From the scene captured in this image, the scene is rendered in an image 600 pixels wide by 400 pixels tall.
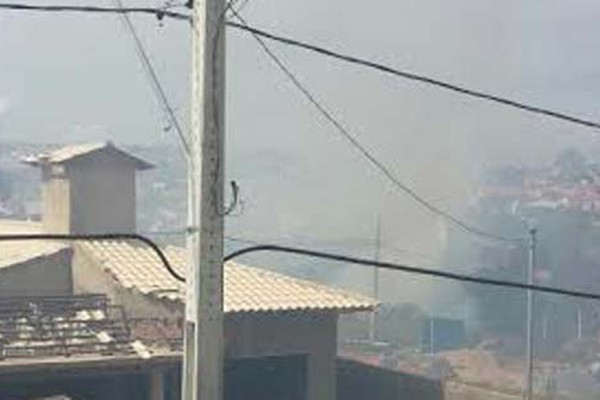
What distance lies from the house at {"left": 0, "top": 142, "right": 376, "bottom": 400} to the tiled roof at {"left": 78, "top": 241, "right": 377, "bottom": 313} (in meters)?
0.03

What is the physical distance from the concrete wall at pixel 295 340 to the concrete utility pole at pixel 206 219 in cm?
1415

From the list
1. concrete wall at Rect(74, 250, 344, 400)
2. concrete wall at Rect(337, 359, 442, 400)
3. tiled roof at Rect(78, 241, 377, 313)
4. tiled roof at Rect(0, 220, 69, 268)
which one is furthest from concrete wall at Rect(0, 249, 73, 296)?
concrete wall at Rect(337, 359, 442, 400)

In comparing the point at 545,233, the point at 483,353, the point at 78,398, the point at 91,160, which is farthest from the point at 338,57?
the point at 545,233

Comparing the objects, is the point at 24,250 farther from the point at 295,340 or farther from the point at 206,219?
the point at 206,219

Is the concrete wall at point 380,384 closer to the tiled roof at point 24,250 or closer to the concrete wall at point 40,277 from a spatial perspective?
the concrete wall at point 40,277

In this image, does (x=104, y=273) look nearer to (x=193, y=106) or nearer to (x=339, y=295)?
(x=339, y=295)

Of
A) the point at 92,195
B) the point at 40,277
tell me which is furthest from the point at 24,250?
the point at 92,195

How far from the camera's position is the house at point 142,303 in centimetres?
2058

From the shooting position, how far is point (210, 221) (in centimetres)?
780

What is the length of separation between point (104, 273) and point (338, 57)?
16.6 meters

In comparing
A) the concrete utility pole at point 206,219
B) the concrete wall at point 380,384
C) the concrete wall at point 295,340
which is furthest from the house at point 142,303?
the concrete utility pole at point 206,219

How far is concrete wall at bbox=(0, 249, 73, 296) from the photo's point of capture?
25.0 metres

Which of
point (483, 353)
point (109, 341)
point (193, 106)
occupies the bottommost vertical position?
point (483, 353)

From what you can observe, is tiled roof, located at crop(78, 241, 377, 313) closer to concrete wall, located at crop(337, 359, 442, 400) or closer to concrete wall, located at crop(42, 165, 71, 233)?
concrete wall, located at crop(42, 165, 71, 233)
